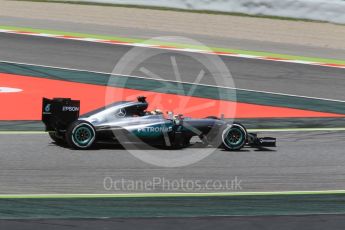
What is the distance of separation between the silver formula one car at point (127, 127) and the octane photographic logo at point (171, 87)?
38 millimetres

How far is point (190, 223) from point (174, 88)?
1110cm

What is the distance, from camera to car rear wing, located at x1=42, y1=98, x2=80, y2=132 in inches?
529

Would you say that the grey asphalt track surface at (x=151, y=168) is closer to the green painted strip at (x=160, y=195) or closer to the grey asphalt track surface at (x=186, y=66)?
the green painted strip at (x=160, y=195)

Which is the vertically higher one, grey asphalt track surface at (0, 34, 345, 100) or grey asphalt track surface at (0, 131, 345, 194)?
grey asphalt track surface at (0, 34, 345, 100)

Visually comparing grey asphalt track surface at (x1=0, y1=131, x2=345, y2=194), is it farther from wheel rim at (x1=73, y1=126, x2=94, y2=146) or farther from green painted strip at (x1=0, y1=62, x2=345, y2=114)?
green painted strip at (x1=0, y1=62, x2=345, y2=114)

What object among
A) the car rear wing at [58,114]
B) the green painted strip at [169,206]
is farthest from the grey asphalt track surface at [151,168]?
the green painted strip at [169,206]

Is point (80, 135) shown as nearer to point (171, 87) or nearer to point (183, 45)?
point (171, 87)

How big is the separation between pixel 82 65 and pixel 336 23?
9865 millimetres

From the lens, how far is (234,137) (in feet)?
45.2

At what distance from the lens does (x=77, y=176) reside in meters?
11.9

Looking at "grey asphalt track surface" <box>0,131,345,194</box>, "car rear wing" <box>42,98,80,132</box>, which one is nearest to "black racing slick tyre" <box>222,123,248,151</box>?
"grey asphalt track surface" <box>0,131,345,194</box>

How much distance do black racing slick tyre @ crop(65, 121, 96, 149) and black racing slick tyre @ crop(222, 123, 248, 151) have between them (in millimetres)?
2216

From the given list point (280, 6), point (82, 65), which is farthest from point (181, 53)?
point (280, 6)

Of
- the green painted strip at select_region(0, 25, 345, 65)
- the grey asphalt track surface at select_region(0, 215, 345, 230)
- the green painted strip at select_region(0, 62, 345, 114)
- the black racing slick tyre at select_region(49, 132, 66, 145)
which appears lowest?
the grey asphalt track surface at select_region(0, 215, 345, 230)
